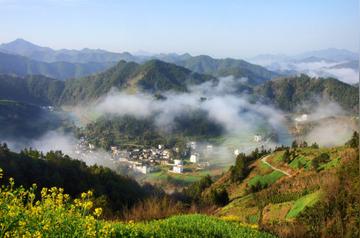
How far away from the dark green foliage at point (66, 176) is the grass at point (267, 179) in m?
10.9

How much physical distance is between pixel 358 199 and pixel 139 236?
1038 centimetres

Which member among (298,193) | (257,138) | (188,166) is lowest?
(188,166)

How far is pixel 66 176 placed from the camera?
147ft

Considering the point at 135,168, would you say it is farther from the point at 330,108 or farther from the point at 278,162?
the point at 330,108

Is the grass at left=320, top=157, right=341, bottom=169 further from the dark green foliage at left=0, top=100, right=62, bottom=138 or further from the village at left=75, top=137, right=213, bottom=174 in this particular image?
the dark green foliage at left=0, top=100, right=62, bottom=138

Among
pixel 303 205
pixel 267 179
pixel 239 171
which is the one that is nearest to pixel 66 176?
pixel 239 171

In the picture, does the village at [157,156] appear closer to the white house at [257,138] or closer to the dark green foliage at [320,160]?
the white house at [257,138]

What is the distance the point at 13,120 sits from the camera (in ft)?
518

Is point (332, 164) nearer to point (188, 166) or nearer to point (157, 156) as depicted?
point (188, 166)

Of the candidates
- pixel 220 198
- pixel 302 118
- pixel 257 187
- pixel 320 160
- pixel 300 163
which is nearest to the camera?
pixel 320 160

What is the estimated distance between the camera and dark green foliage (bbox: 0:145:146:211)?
39750 mm

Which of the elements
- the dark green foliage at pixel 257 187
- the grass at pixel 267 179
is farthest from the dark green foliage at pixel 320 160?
the grass at pixel 267 179

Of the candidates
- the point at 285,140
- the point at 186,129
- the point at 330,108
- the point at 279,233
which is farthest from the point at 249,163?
the point at 330,108

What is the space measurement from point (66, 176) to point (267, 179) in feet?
63.6
